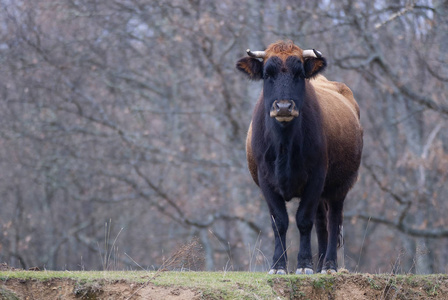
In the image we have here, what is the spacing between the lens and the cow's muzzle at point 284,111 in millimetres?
8617

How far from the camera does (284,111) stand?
8.61 meters

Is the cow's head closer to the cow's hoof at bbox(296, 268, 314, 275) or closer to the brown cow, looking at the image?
the brown cow

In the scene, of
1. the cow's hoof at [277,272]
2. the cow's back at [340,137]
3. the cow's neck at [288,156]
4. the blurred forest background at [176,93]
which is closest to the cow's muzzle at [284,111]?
the cow's neck at [288,156]

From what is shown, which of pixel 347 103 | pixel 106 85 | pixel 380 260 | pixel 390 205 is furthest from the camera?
pixel 380 260

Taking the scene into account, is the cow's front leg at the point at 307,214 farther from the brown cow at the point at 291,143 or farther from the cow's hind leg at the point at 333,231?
the cow's hind leg at the point at 333,231

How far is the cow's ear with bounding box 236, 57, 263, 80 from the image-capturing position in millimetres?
9664

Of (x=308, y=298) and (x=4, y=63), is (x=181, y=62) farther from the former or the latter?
(x=308, y=298)

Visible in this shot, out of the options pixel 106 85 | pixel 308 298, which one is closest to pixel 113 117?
pixel 106 85

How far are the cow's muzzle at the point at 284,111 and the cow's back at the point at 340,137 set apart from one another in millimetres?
1235

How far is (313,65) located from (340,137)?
1.34m

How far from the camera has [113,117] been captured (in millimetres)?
23484

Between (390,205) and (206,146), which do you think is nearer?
(390,205)

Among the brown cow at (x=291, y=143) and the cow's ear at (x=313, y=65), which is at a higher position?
the cow's ear at (x=313, y=65)

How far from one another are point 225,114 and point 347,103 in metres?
10.4
